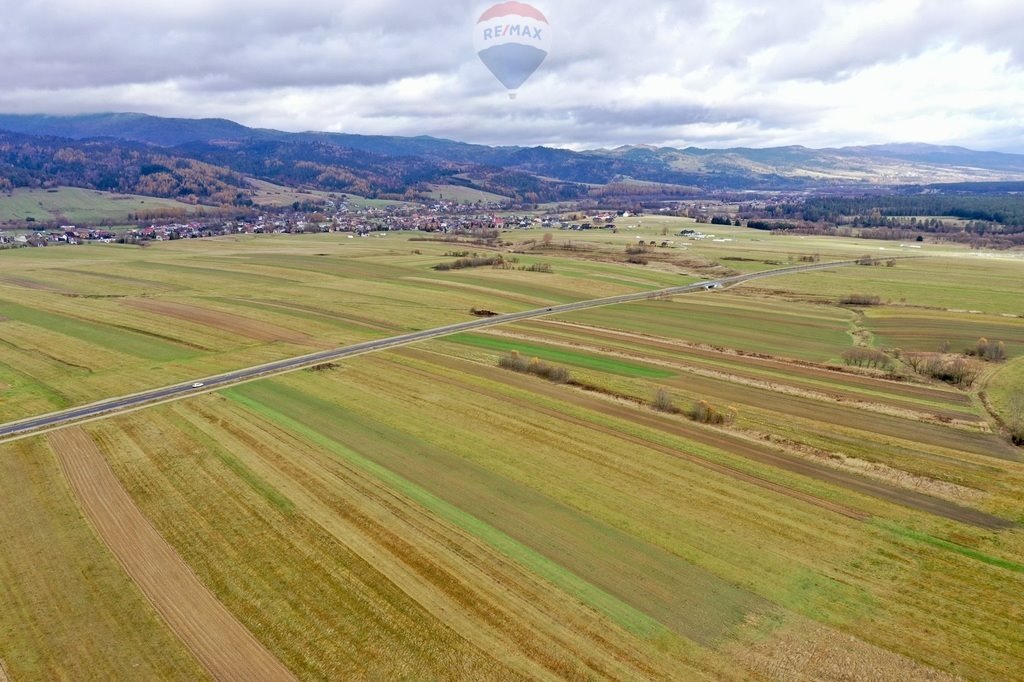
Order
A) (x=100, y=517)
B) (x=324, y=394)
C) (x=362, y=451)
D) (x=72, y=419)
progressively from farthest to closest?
(x=324, y=394)
(x=72, y=419)
(x=362, y=451)
(x=100, y=517)

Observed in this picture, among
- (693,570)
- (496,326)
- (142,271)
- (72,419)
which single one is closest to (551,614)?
(693,570)

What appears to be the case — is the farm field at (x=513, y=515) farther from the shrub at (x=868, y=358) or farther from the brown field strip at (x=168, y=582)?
the shrub at (x=868, y=358)

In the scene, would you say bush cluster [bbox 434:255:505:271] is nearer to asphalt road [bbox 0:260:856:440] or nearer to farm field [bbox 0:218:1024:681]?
asphalt road [bbox 0:260:856:440]

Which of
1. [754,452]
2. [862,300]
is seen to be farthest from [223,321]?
[862,300]

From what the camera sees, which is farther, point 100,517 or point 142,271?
point 142,271

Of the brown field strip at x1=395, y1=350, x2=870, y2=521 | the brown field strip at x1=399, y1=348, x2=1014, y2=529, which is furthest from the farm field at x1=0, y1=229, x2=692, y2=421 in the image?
the brown field strip at x1=395, y1=350, x2=870, y2=521

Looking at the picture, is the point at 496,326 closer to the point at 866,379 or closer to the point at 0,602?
the point at 866,379

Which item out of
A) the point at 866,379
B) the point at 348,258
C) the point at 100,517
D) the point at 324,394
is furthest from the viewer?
the point at 348,258
